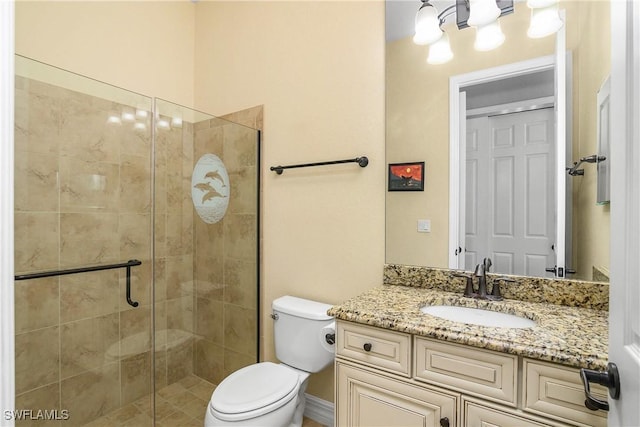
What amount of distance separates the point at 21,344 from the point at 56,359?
17 centimetres

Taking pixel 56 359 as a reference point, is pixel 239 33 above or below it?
above

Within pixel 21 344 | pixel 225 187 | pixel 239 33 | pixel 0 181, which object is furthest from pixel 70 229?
pixel 239 33

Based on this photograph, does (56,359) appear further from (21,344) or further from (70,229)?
(70,229)

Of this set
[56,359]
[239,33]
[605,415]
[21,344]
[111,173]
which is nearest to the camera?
[605,415]

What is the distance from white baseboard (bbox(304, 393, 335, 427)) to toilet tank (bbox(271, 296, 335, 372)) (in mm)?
341

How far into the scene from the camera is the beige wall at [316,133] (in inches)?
66.9

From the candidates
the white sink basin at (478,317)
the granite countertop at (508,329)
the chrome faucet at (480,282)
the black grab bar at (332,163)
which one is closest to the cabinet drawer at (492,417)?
the granite countertop at (508,329)

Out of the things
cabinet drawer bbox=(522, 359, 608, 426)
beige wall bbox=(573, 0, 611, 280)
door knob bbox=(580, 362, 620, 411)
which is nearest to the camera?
door knob bbox=(580, 362, 620, 411)

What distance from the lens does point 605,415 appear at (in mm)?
813

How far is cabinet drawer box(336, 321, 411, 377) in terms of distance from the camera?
3.60 ft

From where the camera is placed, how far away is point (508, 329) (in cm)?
102

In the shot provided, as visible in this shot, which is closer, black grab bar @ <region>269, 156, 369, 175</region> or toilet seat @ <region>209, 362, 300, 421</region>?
toilet seat @ <region>209, 362, 300, 421</region>

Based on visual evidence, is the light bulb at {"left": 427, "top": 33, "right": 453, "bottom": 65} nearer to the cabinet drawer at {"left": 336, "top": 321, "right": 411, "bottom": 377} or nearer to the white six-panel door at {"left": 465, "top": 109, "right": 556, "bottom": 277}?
the white six-panel door at {"left": 465, "top": 109, "right": 556, "bottom": 277}

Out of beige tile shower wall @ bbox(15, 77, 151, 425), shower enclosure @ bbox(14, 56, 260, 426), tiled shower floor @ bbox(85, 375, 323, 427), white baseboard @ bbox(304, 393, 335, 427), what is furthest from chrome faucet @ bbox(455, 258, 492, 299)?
beige tile shower wall @ bbox(15, 77, 151, 425)
